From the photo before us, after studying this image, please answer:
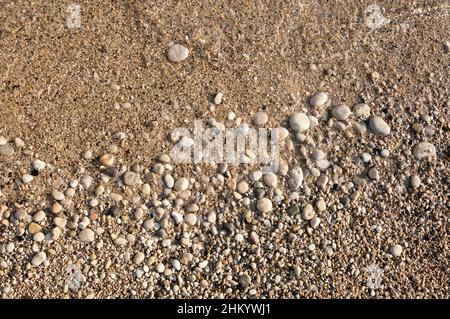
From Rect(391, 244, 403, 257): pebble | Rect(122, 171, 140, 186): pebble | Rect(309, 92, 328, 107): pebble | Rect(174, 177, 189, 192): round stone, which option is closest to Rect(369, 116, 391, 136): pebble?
Rect(309, 92, 328, 107): pebble

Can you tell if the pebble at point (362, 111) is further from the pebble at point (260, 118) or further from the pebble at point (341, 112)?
the pebble at point (260, 118)

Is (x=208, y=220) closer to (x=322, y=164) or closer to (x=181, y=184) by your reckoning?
(x=181, y=184)

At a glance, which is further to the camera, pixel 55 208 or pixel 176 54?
pixel 176 54

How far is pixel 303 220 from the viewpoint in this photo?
2.87m

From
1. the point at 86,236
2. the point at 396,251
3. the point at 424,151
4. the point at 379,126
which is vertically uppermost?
the point at 379,126

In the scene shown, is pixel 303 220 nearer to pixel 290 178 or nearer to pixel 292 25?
pixel 290 178

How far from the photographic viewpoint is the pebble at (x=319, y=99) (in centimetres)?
299

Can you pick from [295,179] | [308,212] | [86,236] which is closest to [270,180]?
[295,179]

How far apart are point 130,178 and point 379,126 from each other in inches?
54.1

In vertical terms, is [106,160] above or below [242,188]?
above

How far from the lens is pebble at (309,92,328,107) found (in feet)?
9.80

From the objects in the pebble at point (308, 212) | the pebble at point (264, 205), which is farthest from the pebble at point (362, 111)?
the pebble at point (264, 205)

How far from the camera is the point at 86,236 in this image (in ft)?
9.06

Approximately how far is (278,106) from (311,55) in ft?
1.19
